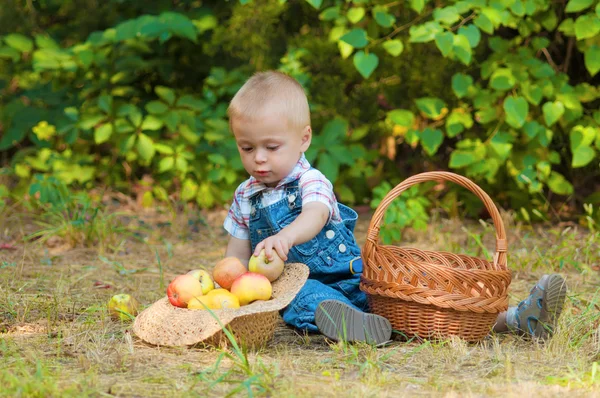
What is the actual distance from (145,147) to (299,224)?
9.03 ft

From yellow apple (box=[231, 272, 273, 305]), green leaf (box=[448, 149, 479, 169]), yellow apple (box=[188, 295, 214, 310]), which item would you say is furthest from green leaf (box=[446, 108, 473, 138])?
yellow apple (box=[188, 295, 214, 310])

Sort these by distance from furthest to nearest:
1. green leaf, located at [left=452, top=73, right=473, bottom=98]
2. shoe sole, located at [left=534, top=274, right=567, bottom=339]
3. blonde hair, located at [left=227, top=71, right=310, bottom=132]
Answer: green leaf, located at [left=452, top=73, right=473, bottom=98]
blonde hair, located at [left=227, top=71, right=310, bottom=132]
shoe sole, located at [left=534, top=274, right=567, bottom=339]

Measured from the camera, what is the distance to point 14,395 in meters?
1.95

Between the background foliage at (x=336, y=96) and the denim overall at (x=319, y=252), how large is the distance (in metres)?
1.40

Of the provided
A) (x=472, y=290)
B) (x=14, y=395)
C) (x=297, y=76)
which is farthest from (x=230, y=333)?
(x=297, y=76)

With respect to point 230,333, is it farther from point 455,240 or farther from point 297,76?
point 297,76

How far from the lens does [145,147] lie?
206 inches

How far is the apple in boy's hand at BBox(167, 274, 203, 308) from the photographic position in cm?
264

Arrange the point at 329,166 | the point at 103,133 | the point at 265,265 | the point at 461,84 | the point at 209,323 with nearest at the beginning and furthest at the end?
the point at 209,323 → the point at 265,265 → the point at 461,84 → the point at 329,166 → the point at 103,133

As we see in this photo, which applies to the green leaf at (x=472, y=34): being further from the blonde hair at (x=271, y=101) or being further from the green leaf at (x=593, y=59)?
the blonde hair at (x=271, y=101)

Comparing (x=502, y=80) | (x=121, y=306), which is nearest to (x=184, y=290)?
(x=121, y=306)

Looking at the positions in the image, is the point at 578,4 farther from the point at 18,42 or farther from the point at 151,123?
the point at 18,42

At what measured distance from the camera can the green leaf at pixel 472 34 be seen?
399 centimetres

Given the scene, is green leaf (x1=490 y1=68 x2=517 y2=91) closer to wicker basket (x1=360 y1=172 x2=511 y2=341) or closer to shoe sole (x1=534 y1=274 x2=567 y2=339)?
wicker basket (x1=360 y1=172 x2=511 y2=341)
